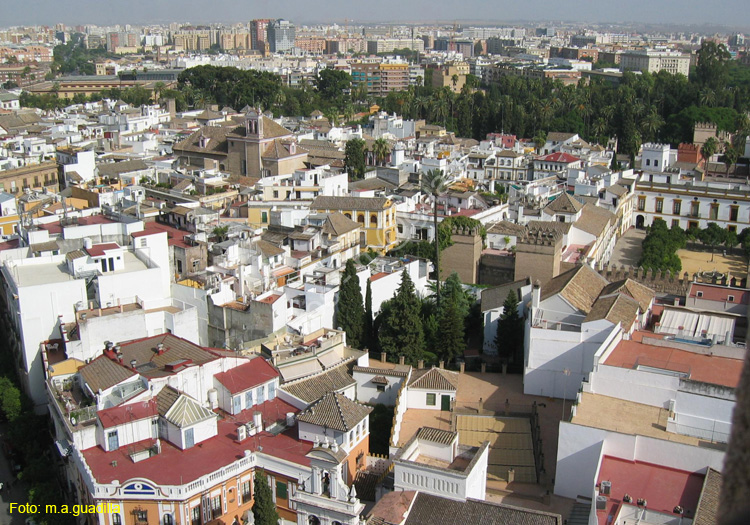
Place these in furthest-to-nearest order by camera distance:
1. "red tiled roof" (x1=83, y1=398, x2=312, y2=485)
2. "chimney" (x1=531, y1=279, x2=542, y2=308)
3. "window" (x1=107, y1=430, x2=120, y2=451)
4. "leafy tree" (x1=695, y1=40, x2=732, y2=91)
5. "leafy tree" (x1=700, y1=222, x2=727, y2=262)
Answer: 1. "leafy tree" (x1=695, y1=40, x2=732, y2=91)
2. "leafy tree" (x1=700, y1=222, x2=727, y2=262)
3. "chimney" (x1=531, y1=279, x2=542, y2=308)
4. "window" (x1=107, y1=430, x2=120, y2=451)
5. "red tiled roof" (x1=83, y1=398, x2=312, y2=485)

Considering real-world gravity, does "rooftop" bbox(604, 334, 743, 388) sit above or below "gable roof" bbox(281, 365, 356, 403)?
above

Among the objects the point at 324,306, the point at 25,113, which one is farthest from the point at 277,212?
the point at 25,113

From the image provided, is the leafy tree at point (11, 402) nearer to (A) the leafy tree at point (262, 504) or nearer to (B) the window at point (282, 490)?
(B) the window at point (282, 490)

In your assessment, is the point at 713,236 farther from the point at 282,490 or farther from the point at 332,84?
the point at 332,84

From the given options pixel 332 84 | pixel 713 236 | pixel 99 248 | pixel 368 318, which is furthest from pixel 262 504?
pixel 332 84

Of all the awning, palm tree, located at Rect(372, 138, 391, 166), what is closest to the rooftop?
the awning

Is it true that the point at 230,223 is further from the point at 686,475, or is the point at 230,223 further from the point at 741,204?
the point at 741,204

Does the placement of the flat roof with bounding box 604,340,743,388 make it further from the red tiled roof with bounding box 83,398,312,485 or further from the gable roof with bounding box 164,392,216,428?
the gable roof with bounding box 164,392,216,428
